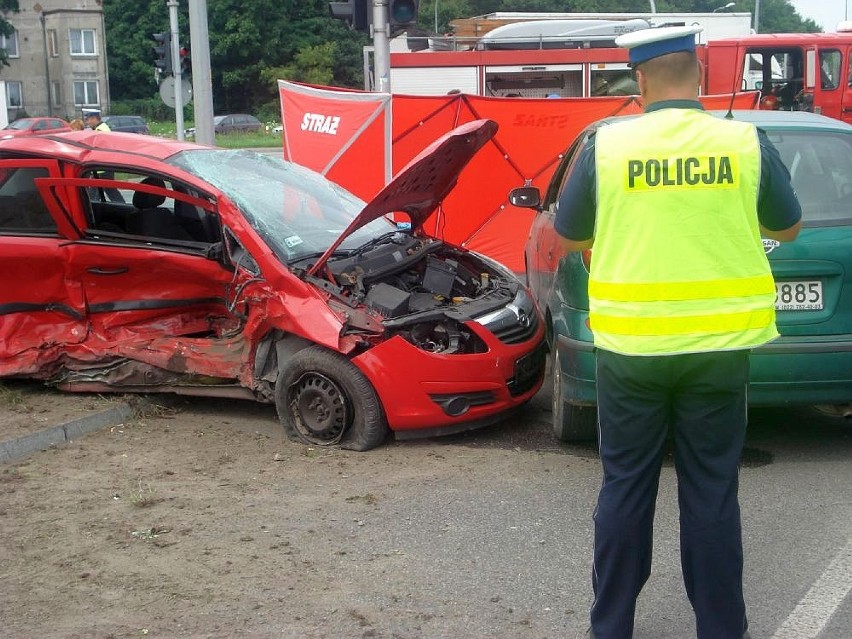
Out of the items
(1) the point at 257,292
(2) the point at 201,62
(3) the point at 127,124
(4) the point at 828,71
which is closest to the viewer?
(1) the point at 257,292

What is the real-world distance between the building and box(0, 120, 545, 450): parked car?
212 ft

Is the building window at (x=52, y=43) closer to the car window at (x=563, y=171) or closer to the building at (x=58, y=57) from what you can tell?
the building at (x=58, y=57)

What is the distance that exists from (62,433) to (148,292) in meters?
1.07

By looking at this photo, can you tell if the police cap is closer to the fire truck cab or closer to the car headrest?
the car headrest

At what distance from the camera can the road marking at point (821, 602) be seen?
361 cm

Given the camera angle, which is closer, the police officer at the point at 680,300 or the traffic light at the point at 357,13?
the police officer at the point at 680,300

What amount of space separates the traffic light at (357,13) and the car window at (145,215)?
500 cm

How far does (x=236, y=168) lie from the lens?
697 cm

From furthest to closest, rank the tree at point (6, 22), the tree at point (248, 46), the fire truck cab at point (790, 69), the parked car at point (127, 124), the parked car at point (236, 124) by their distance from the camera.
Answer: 1. the tree at point (248, 46)
2. the tree at point (6, 22)
3. the parked car at point (236, 124)
4. the parked car at point (127, 124)
5. the fire truck cab at point (790, 69)

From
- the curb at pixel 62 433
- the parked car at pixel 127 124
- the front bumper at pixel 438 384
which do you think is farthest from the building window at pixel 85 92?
the front bumper at pixel 438 384

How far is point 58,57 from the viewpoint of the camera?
227ft

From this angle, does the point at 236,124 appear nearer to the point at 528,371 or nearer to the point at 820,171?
the point at 528,371

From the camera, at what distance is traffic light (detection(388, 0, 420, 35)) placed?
11.3 metres

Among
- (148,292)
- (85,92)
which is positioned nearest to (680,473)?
(148,292)
